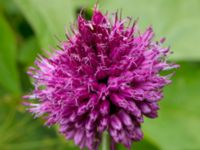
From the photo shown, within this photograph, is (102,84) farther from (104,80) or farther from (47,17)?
(47,17)

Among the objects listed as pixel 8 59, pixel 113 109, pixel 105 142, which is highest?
pixel 8 59

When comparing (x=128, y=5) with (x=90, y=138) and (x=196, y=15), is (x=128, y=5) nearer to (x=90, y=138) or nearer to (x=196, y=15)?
(x=196, y=15)

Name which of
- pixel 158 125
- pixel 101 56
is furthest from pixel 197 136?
pixel 101 56

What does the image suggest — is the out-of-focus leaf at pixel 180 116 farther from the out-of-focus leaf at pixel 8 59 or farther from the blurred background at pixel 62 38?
the out-of-focus leaf at pixel 8 59

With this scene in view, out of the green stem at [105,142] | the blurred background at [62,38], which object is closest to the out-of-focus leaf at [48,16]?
the blurred background at [62,38]

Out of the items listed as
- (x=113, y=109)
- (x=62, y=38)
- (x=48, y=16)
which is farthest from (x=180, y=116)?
(x=113, y=109)

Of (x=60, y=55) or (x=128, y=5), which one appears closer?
(x=60, y=55)
